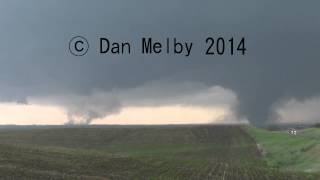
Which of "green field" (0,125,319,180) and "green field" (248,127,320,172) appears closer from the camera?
"green field" (0,125,319,180)

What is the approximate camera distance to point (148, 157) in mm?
78375

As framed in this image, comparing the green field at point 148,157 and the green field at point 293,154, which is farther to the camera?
the green field at point 293,154

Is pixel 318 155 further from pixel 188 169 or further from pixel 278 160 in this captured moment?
pixel 188 169

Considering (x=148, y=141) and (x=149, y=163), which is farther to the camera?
(x=148, y=141)

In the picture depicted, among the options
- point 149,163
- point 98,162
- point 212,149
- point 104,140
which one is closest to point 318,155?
point 212,149

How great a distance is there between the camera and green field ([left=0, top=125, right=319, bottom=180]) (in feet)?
170

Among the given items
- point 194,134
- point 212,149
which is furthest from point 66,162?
point 194,134

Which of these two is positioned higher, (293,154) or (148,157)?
(148,157)

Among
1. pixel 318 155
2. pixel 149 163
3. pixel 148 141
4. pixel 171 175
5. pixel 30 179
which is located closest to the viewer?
pixel 30 179

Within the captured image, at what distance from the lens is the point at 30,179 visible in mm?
40531

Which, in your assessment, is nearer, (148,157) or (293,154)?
(148,157)

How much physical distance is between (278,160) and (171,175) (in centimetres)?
3637

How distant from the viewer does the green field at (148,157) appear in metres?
51.9

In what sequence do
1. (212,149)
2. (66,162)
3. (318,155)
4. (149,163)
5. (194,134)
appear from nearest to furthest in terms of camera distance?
1. (66,162)
2. (149,163)
3. (318,155)
4. (212,149)
5. (194,134)
